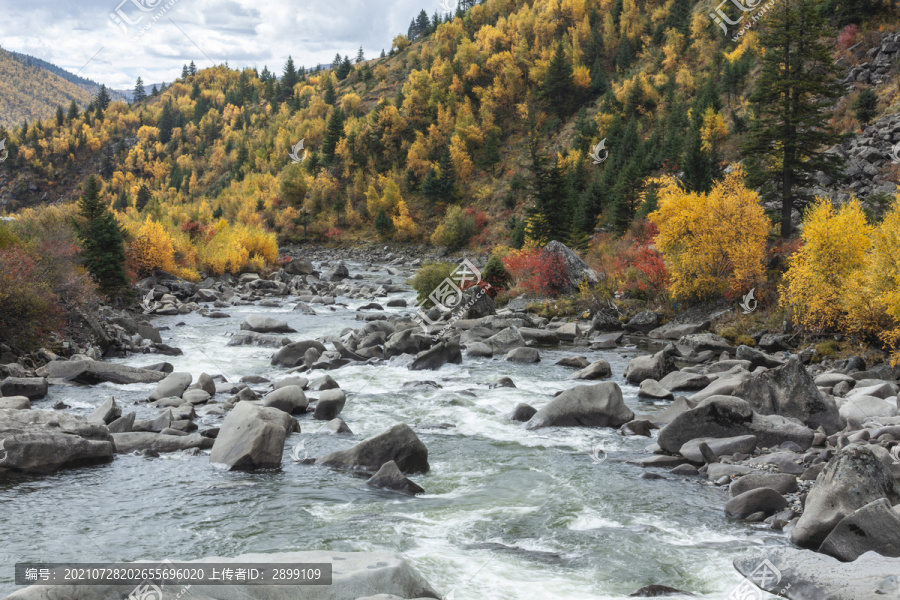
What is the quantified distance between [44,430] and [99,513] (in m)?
3.46

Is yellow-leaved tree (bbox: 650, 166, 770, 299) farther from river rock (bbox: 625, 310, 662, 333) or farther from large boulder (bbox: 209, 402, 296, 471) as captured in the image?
large boulder (bbox: 209, 402, 296, 471)

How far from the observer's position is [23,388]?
57.9ft

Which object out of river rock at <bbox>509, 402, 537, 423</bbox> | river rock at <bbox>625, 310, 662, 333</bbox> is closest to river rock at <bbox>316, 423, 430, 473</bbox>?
river rock at <bbox>509, 402, 537, 423</bbox>

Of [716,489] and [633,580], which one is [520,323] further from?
[633,580]

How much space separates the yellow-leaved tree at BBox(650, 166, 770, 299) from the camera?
99.3 ft

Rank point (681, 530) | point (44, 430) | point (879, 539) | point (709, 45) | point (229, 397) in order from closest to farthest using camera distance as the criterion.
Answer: point (879, 539) → point (681, 530) → point (44, 430) → point (229, 397) → point (709, 45)

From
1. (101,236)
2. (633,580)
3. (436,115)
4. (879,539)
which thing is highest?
(436,115)

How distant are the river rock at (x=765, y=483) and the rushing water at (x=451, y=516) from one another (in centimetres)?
49

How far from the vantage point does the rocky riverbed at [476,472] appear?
8.96m

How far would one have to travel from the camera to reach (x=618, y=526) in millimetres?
10594

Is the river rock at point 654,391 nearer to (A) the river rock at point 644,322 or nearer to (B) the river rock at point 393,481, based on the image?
(B) the river rock at point 393,481

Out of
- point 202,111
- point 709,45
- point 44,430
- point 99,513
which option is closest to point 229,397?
point 44,430

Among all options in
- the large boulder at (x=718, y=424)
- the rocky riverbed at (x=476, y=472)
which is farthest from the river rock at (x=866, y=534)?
the large boulder at (x=718, y=424)

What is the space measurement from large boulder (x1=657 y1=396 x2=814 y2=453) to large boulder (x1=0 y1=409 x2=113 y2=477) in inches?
504
